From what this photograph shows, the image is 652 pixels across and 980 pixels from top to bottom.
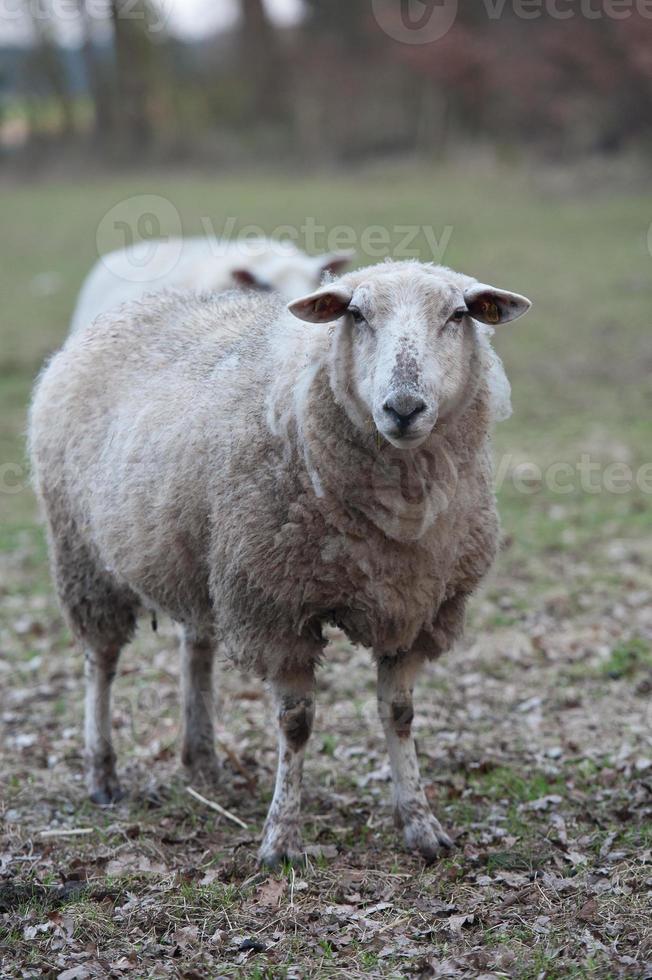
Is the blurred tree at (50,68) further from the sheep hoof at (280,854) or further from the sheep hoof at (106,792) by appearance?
the sheep hoof at (280,854)

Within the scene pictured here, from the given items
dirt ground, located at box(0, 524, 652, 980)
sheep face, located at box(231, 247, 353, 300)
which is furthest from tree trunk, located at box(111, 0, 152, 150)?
dirt ground, located at box(0, 524, 652, 980)

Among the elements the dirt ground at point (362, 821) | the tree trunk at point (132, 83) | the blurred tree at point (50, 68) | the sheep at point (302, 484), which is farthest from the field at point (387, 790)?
the blurred tree at point (50, 68)

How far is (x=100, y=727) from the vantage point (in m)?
4.57

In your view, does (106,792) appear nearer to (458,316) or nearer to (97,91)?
(458,316)

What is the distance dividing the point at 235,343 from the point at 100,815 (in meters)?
1.79

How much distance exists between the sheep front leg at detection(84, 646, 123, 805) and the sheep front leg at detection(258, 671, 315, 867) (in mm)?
877

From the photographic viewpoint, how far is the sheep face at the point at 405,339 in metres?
3.23

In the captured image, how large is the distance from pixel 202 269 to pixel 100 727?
14.2ft

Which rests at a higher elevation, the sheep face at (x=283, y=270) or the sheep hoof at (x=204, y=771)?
the sheep face at (x=283, y=270)

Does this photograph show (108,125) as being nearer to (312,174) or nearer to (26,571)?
(312,174)

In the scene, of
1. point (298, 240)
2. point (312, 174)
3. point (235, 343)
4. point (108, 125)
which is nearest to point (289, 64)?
point (108, 125)

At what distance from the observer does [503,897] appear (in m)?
3.47

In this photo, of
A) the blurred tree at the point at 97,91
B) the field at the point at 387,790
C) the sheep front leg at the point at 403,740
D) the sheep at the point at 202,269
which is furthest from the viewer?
the blurred tree at the point at 97,91

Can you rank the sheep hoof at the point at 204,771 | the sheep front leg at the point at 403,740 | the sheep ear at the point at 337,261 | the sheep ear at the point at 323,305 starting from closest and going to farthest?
the sheep ear at the point at 323,305 < the sheep front leg at the point at 403,740 < the sheep hoof at the point at 204,771 < the sheep ear at the point at 337,261
